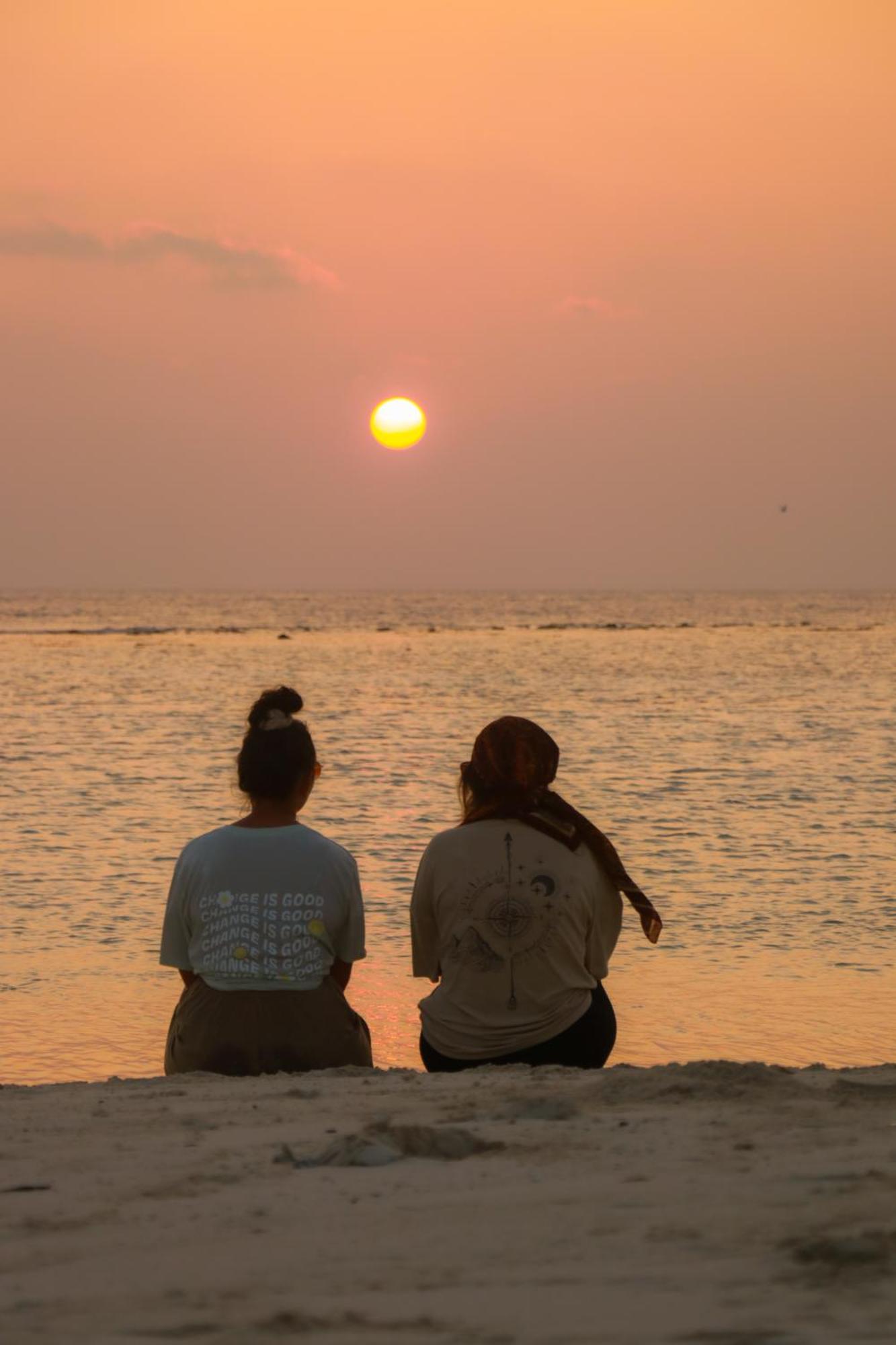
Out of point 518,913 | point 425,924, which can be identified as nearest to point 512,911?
point 518,913

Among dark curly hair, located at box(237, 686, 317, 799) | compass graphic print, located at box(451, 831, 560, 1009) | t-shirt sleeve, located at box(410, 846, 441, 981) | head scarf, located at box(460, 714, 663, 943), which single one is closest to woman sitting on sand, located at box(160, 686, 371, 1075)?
dark curly hair, located at box(237, 686, 317, 799)

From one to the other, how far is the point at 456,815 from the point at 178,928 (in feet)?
35.4

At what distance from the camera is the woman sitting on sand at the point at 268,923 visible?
506cm

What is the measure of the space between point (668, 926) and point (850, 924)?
123 cm

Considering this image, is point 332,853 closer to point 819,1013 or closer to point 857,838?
point 819,1013

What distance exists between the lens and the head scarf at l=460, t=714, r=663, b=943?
5230 millimetres

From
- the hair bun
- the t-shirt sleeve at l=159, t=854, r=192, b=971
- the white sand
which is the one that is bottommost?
the white sand

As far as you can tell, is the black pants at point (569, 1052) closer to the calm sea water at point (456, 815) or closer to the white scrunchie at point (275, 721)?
the white scrunchie at point (275, 721)

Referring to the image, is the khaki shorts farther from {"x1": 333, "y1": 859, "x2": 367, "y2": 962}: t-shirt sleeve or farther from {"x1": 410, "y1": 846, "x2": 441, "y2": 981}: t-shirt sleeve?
{"x1": 410, "y1": 846, "x2": 441, "y2": 981}: t-shirt sleeve

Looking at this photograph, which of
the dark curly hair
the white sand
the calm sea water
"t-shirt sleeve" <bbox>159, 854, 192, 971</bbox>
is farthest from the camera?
the calm sea water

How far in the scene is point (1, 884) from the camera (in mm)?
11727

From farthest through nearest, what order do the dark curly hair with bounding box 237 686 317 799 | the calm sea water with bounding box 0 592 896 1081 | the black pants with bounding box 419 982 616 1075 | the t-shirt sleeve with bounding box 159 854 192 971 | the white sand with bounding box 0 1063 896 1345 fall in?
the calm sea water with bounding box 0 592 896 1081 < the black pants with bounding box 419 982 616 1075 < the t-shirt sleeve with bounding box 159 854 192 971 < the dark curly hair with bounding box 237 686 317 799 < the white sand with bounding box 0 1063 896 1345

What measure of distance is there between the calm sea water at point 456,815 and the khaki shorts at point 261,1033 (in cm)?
230

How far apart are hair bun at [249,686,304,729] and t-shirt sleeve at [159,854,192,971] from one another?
0.51 m
